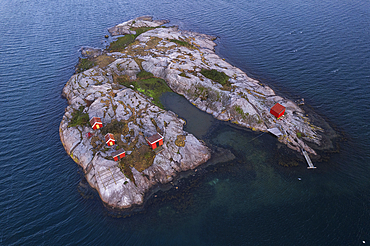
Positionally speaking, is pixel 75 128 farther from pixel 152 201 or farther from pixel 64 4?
pixel 64 4

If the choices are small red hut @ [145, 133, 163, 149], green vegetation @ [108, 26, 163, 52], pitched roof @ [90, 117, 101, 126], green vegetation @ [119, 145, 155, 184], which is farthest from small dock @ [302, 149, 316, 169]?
green vegetation @ [108, 26, 163, 52]

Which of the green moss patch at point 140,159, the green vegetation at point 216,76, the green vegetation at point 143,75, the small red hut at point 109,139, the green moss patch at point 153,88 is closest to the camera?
the green moss patch at point 140,159

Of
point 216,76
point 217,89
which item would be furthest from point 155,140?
point 216,76

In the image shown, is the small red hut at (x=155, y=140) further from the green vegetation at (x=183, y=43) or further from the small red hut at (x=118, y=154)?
the green vegetation at (x=183, y=43)

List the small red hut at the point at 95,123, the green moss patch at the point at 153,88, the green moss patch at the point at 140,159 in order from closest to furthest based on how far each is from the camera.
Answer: the green moss patch at the point at 140,159 → the small red hut at the point at 95,123 → the green moss patch at the point at 153,88

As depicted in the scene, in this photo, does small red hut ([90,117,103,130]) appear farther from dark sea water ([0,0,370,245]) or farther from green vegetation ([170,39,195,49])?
green vegetation ([170,39,195,49])

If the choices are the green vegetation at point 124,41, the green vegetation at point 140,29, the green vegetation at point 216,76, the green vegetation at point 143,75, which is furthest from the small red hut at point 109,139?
the green vegetation at point 140,29
